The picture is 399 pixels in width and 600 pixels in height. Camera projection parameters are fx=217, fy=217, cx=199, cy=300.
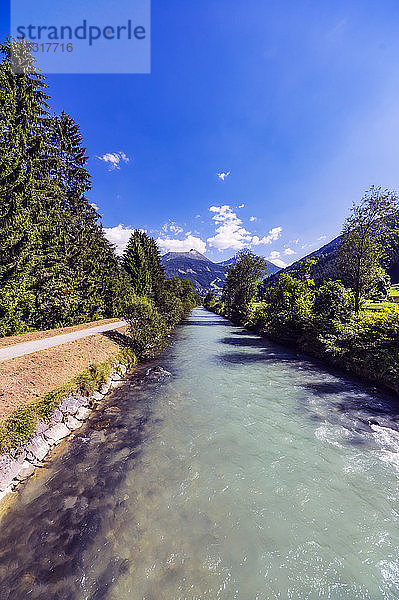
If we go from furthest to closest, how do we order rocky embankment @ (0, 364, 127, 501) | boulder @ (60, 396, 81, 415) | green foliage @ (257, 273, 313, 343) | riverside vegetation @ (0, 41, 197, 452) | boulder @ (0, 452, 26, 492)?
green foliage @ (257, 273, 313, 343), riverside vegetation @ (0, 41, 197, 452), boulder @ (60, 396, 81, 415), rocky embankment @ (0, 364, 127, 501), boulder @ (0, 452, 26, 492)

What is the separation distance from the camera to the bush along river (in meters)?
3.30

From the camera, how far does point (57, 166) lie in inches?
727

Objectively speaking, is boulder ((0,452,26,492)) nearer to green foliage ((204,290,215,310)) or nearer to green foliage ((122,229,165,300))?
green foliage ((122,229,165,300))

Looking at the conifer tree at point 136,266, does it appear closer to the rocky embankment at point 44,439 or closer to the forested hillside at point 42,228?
the forested hillside at point 42,228

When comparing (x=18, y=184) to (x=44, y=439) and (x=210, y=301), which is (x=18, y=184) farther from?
(x=210, y=301)

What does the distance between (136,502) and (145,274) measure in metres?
26.2

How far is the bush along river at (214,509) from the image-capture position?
10.8 ft

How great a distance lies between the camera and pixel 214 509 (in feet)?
14.8

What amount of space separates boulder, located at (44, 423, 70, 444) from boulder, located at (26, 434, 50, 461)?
20 centimetres

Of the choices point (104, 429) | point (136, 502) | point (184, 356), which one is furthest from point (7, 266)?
point (136, 502)

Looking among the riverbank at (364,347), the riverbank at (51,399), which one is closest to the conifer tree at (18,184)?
the riverbank at (51,399)

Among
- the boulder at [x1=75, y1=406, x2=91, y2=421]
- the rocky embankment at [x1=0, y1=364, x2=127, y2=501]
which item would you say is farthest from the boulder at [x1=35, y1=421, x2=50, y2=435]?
the boulder at [x1=75, y1=406, x2=91, y2=421]

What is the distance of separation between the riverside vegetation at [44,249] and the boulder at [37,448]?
0.92 ft

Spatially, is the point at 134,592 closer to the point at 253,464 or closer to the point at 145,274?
the point at 253,464
